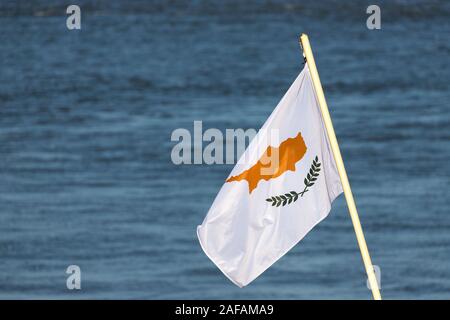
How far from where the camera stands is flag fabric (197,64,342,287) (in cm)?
673

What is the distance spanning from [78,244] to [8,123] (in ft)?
23.8

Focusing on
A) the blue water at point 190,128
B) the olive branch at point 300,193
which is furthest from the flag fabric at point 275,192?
the blue water at point 190,128

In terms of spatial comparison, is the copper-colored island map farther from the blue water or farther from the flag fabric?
the blue water

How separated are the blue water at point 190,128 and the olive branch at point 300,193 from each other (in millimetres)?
5294

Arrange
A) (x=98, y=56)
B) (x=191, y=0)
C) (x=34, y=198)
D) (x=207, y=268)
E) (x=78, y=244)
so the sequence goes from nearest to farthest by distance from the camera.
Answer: (x=207, y=268), (x=78, y=244), (x=34, y=198), (x=98, y=56), (x=191, y=0)

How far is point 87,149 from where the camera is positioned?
19188 mm

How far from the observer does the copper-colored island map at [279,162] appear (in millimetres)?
6766

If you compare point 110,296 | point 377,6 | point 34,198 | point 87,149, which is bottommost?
point 110,296

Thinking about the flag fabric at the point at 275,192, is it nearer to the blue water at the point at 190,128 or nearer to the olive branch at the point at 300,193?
the olive branch at the point at 300,193

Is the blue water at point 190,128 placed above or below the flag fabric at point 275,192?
above

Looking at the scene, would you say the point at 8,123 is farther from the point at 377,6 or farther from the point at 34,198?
the point at 377,6

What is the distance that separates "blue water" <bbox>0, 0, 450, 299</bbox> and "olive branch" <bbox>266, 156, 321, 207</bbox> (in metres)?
5.29

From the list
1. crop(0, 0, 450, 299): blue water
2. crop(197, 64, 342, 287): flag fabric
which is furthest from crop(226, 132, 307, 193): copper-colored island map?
crop(0, 0, 450, 299): blue water
